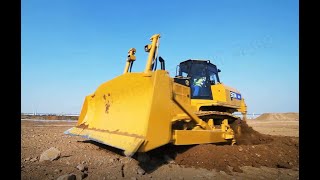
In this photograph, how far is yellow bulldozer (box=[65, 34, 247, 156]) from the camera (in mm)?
4602

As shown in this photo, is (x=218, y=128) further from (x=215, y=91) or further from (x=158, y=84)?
(x=158, y=84)

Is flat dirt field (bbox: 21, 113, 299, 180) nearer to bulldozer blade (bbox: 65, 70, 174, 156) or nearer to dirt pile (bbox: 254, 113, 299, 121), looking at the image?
bulldozer blade (bbox: 65, 70, 174, 156)

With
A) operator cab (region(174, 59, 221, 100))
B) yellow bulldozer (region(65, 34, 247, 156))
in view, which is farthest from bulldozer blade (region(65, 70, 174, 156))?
operator cab (region(174, 59, 221, 100))

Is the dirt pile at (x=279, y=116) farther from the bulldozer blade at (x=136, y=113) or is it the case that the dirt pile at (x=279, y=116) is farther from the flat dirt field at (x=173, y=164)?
the bulldozer blade at (x=136, y=113)

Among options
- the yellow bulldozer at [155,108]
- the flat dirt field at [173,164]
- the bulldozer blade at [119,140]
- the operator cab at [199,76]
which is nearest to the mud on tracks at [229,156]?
the flat dirt field at [173,164]

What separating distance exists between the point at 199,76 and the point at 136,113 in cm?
306

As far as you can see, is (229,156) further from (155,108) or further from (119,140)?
(119,140)

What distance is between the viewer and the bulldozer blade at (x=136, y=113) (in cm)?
443

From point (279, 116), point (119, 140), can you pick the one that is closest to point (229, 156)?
point (119, 140)

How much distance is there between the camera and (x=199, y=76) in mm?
7453
